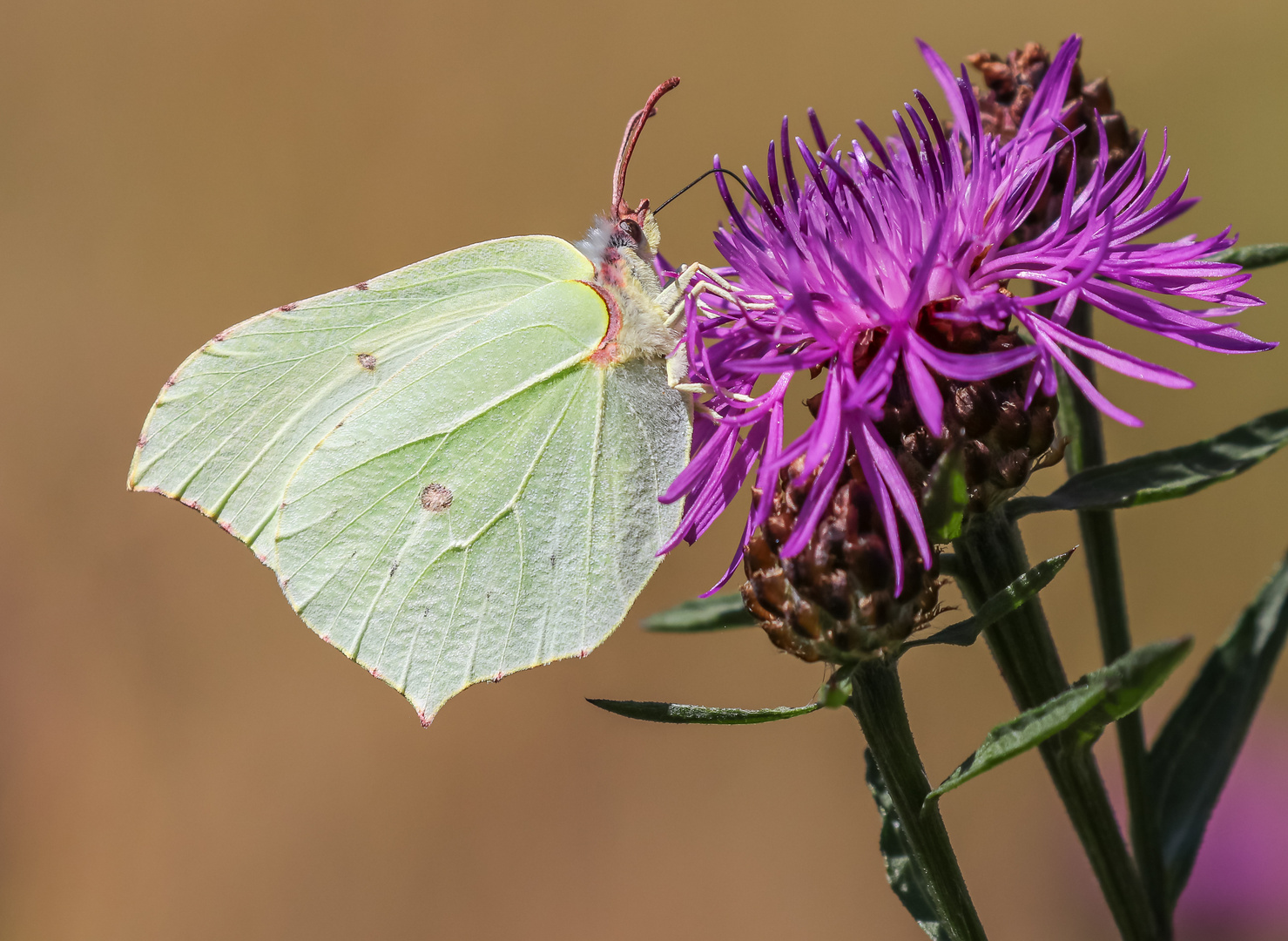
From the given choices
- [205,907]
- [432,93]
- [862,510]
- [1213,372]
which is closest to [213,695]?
[205,907]

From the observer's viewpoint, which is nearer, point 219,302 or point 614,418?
point 614,418

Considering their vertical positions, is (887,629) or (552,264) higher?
(552,264)

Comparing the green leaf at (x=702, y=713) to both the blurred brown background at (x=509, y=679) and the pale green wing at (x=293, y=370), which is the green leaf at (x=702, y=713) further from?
the blurred brown background at (x=509, y=679)

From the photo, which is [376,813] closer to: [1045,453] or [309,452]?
[309,452]

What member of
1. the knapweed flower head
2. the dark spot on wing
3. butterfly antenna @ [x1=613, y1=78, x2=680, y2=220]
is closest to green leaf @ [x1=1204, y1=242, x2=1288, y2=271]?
the knapweed flower head

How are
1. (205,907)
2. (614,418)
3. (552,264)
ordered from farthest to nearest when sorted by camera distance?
(205,907) < (552,264) < (614,418)

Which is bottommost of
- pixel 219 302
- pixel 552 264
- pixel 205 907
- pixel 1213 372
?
pixel 205 907
